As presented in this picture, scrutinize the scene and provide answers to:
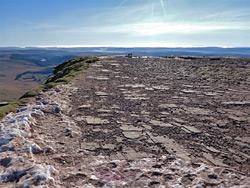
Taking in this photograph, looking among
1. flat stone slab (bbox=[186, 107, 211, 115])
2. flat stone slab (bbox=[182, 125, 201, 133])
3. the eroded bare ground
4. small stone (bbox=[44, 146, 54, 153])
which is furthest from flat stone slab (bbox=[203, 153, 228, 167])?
small stone (bbox=[44, 146, 54, 153])

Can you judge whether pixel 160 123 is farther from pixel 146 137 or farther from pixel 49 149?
pixel 49 149

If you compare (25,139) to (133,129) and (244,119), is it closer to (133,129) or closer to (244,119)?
(133,129)

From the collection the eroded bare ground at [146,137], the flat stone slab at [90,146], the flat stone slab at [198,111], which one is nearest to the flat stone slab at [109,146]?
the eroded bare ground at [146,137]

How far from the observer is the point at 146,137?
6.29 metres

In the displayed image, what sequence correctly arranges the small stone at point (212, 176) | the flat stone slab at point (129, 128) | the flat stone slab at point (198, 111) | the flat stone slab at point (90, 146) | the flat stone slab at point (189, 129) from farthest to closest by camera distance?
1. the flat stone slab at point (198, 111)
2. the flat stone slab at point (129, 128)
3. the flat stone slab at point (189, 129)
4. the flat stone slab at point (90, 146)
5. the small stone at point (212, 176)

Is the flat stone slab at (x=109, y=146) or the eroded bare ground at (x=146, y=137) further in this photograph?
the flat stone slab at (x=109, y=146)

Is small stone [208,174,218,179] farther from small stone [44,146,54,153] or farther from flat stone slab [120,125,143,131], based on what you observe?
small stone [44,146,54,153]

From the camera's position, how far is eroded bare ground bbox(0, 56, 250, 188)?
4.43 m

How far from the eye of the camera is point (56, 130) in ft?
21.3

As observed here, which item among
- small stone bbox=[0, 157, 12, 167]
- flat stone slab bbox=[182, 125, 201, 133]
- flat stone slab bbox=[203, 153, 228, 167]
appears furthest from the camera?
flat stone slab bbox=[182, 125, 201, 133]

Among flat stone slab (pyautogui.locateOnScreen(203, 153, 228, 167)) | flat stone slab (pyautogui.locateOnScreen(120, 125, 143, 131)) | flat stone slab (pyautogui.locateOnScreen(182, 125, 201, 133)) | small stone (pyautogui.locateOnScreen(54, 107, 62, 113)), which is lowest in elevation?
flat stone slab (pyautogui.locateOnScreen(203, 153, 228, 167))

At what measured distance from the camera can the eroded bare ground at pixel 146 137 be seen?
14.5 ft

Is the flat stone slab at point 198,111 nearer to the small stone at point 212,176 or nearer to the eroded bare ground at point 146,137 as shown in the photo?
the eroded bare ground at point 146,137

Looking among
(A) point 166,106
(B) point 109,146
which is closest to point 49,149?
(B) point 109,146
